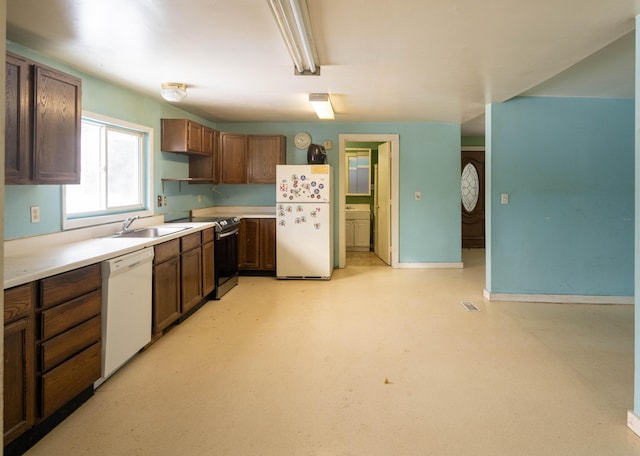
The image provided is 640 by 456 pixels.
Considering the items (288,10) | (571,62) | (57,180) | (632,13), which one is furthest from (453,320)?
(57,180)

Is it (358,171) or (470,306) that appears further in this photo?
(358,171)

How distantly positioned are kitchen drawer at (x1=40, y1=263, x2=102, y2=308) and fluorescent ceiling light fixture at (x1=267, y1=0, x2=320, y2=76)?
68.6 inches

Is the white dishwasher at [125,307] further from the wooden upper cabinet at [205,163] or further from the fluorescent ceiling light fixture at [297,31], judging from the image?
the wooden upper cabinet at [205,163]

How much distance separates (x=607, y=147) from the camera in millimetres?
4254

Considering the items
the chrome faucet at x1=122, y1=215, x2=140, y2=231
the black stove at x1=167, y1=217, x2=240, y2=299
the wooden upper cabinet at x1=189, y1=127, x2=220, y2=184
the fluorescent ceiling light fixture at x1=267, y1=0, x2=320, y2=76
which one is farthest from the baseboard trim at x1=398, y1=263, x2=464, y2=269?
the chrome faucet at x1=122, y1=215, x2=140, y2=231

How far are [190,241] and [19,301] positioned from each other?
2003 millimetres

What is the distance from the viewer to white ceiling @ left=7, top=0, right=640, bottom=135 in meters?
2.17

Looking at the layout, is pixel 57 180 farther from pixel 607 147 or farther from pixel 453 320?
pixel 607 147

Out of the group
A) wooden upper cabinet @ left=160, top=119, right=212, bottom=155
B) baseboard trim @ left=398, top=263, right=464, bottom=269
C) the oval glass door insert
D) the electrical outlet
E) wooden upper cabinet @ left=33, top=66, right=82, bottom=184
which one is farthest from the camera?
the oval glass door insert

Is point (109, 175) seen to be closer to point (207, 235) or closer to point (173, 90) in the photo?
point (173, 90)

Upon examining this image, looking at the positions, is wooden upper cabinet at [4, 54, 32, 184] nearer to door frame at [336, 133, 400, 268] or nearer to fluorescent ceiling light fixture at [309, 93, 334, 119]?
fluorescent ceiling light fixture at [309, 93, 334, 119]

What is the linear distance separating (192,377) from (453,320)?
2.38m

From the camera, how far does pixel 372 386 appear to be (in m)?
2.50

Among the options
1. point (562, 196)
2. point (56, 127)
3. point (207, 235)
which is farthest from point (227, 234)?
point (562, 196)
